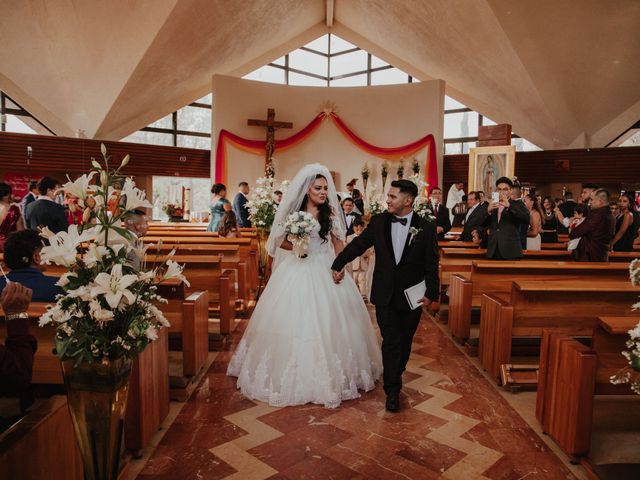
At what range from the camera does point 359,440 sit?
2832 millimetres

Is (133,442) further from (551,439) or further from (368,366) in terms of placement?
(551,439)

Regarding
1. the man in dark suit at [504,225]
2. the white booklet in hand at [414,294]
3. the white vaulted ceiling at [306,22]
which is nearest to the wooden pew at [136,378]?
the white booklet in hand at [414,294]

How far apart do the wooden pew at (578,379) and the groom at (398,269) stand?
0.84 m

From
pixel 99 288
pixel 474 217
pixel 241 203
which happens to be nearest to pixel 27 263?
pixel 99 288

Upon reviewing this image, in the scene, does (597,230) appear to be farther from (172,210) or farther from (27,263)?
(172,210)

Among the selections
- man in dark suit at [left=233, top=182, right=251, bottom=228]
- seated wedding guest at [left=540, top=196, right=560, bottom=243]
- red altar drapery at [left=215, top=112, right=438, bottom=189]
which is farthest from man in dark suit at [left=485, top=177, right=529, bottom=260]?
red altar drapery at [left=215, top=112, right=438, bottom=189]

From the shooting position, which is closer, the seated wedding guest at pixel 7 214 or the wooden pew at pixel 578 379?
the wooden pew at pixel 578 379

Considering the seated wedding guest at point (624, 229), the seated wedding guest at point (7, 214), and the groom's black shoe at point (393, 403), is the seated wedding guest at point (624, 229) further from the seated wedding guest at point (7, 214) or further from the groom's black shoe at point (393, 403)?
the seated wedding guest at point (7, 214)

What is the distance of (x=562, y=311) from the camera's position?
11.5 ft

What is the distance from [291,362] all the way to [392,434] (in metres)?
0.81

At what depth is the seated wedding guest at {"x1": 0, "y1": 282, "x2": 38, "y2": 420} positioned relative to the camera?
5.60 ft

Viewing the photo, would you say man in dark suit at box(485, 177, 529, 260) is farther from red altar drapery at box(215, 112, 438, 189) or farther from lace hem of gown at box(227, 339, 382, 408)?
red altar drapery at box(215, 112, 438, 189)

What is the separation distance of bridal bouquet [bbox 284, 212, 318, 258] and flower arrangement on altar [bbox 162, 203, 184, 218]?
33.8 ft

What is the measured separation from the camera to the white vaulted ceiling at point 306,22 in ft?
30.8
